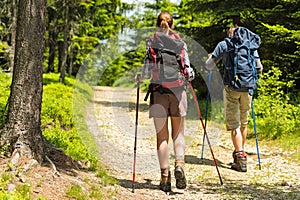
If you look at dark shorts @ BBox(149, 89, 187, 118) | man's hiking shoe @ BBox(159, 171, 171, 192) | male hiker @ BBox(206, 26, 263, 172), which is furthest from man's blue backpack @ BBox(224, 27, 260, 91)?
man's hiking shoe @ BBox(159, 171, 171, 192)

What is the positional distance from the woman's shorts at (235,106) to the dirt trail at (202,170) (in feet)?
2.62

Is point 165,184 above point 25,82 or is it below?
below

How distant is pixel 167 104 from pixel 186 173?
1.69 m

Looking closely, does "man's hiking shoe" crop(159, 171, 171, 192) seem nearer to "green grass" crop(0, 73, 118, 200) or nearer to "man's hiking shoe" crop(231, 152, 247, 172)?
"green grass" crop(0, 73, 118, 200)

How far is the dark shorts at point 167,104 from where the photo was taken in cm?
542

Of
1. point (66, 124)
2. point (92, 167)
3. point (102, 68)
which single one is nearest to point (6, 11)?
point (102, 68)

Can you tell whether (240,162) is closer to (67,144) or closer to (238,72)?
(238,72)

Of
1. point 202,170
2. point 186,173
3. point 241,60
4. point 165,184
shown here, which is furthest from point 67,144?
point 241,60

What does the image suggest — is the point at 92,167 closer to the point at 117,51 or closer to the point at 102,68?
the point at 117,51

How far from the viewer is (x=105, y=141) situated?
9930 millimetres

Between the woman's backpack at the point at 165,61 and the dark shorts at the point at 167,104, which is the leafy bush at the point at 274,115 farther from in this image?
the woman's backpack at the point at 165,61

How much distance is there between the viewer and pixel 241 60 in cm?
690

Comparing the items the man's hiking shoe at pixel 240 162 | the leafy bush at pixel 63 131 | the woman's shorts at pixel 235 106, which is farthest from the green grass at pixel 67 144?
the woman's shorts at pixel 235 106

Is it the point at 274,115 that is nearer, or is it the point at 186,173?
the point at 186,173
